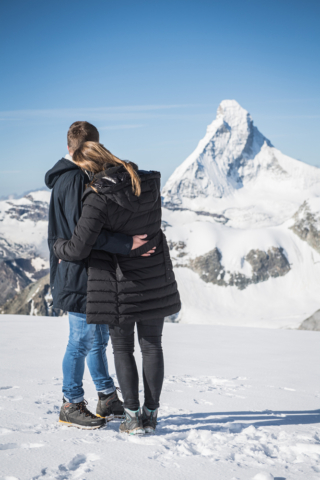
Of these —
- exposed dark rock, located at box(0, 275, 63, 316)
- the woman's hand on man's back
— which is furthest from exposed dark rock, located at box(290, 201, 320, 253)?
the woman's hand on man's back

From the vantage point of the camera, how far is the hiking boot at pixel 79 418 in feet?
9.54

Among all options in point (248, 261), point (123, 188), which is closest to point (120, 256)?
point (123, 188)

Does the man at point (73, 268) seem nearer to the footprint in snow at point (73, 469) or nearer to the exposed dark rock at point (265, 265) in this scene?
the footprint in snow at point (73, 469)

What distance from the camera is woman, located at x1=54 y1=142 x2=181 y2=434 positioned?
273cm

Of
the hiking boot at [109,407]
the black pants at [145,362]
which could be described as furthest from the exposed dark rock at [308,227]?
the black pants at [145,362]

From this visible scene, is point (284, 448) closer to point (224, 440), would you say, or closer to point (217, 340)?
point (224, 440)

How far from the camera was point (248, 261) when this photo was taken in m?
149

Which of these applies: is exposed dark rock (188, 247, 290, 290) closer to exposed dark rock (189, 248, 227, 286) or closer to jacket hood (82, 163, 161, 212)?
exposed dark rock (189, 248, 227, 286)

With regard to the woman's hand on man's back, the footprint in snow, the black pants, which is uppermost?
the woman's hand on man's back

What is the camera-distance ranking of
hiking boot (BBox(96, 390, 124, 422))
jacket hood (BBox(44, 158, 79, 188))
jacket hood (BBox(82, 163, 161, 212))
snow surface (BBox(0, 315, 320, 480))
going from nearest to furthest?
snow surface (BBox(0, 315, 320, 480)) → jacket hood (BBox(82, 163, 161, 212)) → jacket hood (BBox(44, 158, 79, 188)) → hiking boot (BBox(96, 390, 124, 422))

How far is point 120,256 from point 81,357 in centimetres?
81

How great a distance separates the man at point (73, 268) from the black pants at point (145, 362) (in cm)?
24

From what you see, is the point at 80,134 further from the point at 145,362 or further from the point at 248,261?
the point at 248,261

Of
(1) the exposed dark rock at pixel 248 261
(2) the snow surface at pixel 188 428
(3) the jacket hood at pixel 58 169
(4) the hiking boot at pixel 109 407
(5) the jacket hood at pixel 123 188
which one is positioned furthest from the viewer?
(1) the exposed dark rock at pixel 248 261
